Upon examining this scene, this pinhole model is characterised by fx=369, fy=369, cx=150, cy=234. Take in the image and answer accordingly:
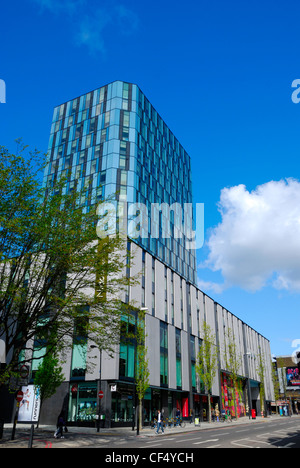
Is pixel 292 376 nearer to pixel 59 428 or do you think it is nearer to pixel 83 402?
pixel 83 402

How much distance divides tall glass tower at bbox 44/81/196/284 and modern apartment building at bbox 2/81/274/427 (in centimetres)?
23

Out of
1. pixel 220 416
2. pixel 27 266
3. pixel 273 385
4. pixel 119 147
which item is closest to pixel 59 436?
pixel 27 266

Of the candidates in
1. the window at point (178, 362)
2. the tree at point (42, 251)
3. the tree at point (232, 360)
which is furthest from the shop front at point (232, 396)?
the tree at point (42, 251)

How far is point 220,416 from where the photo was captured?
54.0 metres

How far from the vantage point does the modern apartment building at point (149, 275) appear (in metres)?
36.2

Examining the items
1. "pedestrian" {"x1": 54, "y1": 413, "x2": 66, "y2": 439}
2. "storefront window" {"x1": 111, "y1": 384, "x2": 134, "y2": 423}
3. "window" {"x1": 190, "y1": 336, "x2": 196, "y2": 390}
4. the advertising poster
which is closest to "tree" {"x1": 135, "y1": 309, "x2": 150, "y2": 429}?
"storefront window" {"x1": 111, "y1": 384, "x2": 134, "y2": 423}

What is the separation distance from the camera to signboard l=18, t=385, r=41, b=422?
34406 millimetres

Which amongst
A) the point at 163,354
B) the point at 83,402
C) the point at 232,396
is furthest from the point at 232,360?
the point at 83,402

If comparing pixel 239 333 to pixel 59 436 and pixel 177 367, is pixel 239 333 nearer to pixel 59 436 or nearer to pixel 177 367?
pixel 177 367

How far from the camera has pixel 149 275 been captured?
4378cm

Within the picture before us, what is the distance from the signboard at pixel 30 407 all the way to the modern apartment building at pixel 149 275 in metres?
2.70

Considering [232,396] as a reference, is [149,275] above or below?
above

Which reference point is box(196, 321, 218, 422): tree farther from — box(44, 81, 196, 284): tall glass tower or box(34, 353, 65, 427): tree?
box(34, 353, 65, 427): tree

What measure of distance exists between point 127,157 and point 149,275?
107ft
